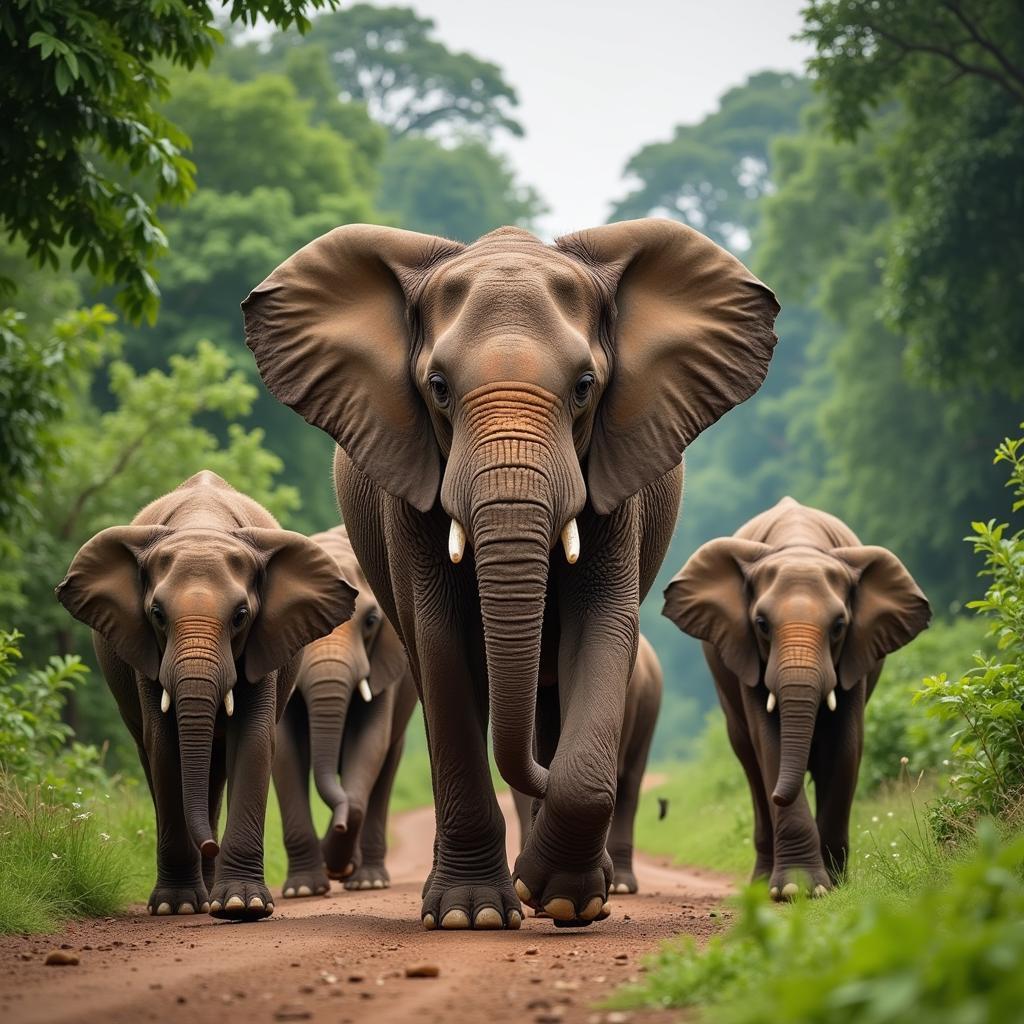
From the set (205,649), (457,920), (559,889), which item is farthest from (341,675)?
(559,889)

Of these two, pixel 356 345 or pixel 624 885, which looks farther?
pixel 624 885

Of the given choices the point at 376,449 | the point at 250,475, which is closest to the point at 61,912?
the point at 376,449

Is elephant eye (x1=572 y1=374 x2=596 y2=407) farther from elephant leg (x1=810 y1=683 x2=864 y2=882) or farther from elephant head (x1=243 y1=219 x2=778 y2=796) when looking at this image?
elephant leg (x1=810 y1=683 x2=864 y2=882)

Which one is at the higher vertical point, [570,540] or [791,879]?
[570,540]

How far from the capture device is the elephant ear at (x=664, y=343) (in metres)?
8.72

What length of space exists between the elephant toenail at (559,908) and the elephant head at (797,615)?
3242mm

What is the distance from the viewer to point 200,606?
33.4ft

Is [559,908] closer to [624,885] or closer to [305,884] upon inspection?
[305,884]

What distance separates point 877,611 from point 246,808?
15.8 feet

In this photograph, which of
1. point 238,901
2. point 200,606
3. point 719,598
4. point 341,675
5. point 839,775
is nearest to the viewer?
point 238,901

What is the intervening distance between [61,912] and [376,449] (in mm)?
3084

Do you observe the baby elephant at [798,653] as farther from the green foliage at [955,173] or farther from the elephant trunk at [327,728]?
the green foliage at [955,173]

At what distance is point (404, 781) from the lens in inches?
1351

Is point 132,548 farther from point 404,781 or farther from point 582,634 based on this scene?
point 404,781
